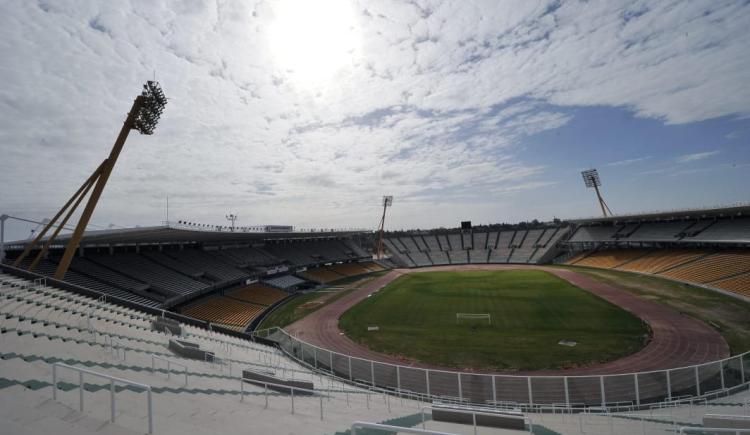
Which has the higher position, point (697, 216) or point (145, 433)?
point (697, 216)

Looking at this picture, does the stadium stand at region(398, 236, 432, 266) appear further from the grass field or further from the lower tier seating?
the grass field

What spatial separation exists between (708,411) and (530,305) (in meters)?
22.6

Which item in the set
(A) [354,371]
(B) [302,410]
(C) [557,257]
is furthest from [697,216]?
(B) [302,410]

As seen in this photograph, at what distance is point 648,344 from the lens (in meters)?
22.7

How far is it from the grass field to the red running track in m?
0.76

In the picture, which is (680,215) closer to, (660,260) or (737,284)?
(660,260)

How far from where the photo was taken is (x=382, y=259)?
80.3m

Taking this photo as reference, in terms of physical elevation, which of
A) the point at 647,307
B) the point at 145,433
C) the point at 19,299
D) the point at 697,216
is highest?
the point at 697,216

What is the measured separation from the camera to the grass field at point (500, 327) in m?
21.3

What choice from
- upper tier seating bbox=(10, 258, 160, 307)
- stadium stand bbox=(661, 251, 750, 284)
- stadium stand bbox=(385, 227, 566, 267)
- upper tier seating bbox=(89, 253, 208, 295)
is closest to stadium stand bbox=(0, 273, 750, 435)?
upper tier seating bbox=(10, 258, 160, 307)

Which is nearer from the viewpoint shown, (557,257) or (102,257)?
(102,257)

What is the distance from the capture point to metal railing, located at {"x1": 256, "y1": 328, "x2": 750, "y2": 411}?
14445mm

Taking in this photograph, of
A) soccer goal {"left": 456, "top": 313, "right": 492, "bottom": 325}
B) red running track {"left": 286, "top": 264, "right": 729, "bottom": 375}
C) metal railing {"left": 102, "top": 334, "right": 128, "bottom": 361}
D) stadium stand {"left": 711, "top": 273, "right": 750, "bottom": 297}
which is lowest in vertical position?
red running track {"left": 286, "top": 264, "right": 729, "bottom": 375}

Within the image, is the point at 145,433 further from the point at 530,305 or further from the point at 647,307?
the point at 647,307
